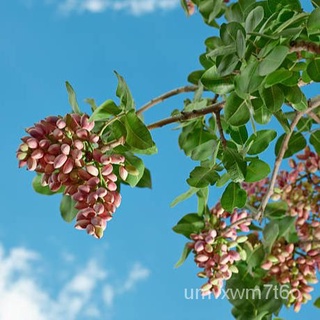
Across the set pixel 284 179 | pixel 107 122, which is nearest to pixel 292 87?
pixel 107 122

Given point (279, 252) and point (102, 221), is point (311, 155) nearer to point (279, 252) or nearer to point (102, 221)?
point (279, 252)

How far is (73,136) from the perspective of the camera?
1.19m

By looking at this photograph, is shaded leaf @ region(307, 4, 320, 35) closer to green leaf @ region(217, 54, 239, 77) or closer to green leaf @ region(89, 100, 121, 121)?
green leaf @ region(217, 54, 239, 77)

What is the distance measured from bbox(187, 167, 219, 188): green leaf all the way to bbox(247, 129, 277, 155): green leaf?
94 millimetres

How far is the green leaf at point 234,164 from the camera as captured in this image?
1.35 m

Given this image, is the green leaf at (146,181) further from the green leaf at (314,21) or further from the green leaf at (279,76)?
the green leaf at (314,21)

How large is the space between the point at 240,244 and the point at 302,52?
2.18ft

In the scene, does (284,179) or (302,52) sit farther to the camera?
(284,179)

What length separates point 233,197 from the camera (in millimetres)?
1442

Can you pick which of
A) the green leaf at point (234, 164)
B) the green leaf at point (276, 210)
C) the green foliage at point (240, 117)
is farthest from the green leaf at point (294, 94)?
the green leaf at point (276, 210)

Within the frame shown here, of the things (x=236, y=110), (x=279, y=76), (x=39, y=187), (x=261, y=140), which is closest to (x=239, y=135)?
(x=261, y=140)

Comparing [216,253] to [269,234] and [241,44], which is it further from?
[241,44]

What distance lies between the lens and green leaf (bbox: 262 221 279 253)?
5.82 feet

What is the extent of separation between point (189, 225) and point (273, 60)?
70 cm
